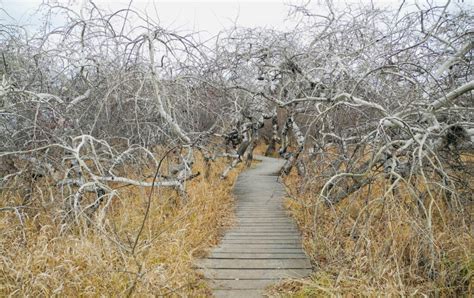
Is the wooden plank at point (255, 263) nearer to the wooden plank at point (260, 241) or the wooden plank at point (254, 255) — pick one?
the wooden plank at point (254, 255)

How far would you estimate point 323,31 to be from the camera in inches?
305

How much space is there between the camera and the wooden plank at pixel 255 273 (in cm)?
455

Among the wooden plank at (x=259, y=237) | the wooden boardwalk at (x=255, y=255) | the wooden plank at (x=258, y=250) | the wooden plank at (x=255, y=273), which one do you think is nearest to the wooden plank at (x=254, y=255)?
the wooden boardwalk at (x=255, y=255)

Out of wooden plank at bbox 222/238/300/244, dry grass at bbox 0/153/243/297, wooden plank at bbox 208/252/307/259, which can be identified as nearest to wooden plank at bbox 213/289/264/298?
dry grass at bbox 0/153/243/297

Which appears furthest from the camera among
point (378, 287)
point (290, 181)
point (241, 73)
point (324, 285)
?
point (290, 181)

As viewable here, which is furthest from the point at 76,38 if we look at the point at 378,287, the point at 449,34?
the point at 449,34

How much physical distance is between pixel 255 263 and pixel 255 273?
32cm

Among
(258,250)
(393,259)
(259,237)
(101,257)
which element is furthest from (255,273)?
(101,257)

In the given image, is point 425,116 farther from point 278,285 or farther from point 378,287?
point 278,285

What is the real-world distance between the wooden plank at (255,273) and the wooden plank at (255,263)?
97 millimetres

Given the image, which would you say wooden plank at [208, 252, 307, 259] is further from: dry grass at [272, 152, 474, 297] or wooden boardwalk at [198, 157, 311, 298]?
dry grass at [272, 152, 474, 297]

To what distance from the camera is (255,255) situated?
17.3 feet

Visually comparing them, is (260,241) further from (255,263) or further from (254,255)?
(255,263)

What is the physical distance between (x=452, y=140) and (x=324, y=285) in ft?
8.39
